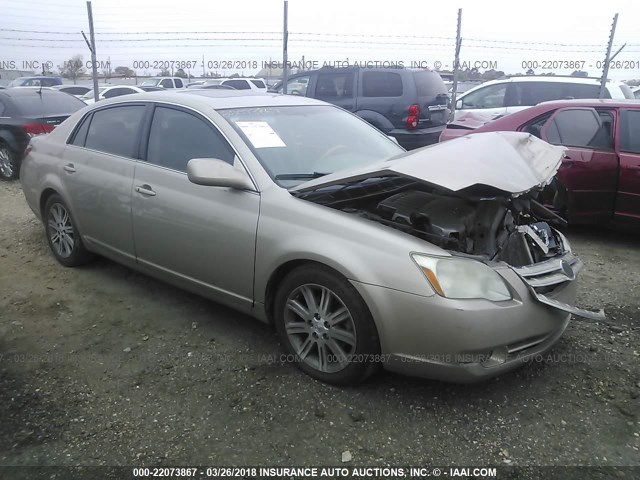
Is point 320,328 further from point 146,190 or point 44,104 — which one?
point 44,104

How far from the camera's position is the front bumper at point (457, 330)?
7.82 feet

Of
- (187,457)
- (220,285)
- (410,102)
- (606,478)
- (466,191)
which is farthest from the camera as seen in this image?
(410,102)

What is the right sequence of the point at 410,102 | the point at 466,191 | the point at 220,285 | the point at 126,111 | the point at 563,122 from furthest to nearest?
the point at 410,102 < the point at 563,122 < the point at 126,111 < the point at 220,285 < the point at 466,191

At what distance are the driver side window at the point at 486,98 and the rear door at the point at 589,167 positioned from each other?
15.8 ft

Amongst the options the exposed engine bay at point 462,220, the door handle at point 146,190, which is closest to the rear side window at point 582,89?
the exposed engine bay at point 462,220

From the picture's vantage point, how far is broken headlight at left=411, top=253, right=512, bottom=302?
7.95ft

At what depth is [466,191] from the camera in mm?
2686

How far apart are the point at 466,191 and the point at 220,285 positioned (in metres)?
1.57

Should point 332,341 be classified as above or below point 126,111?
below

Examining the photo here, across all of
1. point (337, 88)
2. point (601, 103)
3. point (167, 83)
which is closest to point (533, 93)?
point (337, 88)

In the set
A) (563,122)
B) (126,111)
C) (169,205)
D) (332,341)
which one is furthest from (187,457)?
(563,122)

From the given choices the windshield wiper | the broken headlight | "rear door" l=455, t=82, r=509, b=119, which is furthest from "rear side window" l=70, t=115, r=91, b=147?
"rear door" l=455, t=82, r=509, b=119

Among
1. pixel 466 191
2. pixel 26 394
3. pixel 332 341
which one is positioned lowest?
pixel 26 394

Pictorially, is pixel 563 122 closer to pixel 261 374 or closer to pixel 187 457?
pixel 261 374
